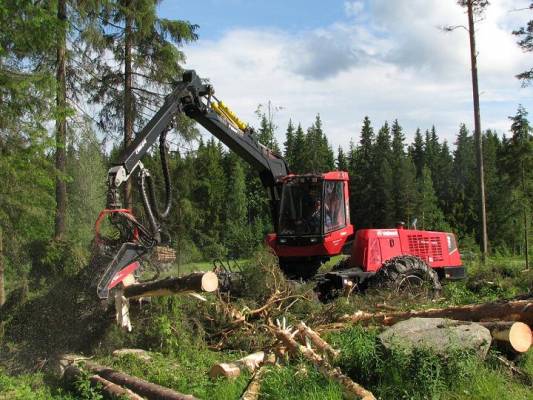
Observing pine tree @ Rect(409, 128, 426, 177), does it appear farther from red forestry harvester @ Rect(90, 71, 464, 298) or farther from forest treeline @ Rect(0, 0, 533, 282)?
red forestry harvester @ Rect(90, 71, 464, 298)

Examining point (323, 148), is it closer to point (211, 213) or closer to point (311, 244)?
point (211, 213)

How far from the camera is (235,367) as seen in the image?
270 inches

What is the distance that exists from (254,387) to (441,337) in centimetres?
211

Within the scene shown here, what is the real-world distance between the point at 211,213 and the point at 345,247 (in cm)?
5267

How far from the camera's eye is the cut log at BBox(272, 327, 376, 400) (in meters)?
5.58

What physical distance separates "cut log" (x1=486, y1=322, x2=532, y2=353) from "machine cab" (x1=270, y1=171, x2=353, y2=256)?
5.62 metres

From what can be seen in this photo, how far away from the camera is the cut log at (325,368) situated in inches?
220

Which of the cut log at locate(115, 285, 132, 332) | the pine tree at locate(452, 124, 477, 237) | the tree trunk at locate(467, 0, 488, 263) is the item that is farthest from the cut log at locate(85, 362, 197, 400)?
the pine tree at locate(452, 124, 477, 237)

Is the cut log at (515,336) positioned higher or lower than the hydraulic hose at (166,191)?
lower

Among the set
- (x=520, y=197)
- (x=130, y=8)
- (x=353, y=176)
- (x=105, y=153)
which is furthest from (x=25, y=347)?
(x=353, y=176)

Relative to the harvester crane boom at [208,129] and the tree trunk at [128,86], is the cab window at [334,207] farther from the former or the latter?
the tree trunk at [128,86]

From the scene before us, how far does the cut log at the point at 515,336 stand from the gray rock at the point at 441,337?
0.64ft

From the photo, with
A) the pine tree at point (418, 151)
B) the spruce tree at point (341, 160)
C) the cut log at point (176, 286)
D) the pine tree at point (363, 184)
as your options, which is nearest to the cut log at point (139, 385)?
the cut log at point (176, 286)

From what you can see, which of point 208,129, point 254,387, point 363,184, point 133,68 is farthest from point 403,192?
point 254,387
